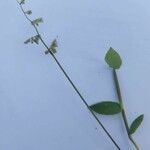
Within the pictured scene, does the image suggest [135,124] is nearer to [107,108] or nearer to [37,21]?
[107,108]

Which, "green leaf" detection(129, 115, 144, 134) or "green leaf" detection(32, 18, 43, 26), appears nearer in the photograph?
"green leaf" detection(129, 115, 144, 134)

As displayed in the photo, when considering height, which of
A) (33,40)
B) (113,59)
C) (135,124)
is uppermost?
(33,40)

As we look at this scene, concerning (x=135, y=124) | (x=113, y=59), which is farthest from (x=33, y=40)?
(x=135, y=124)

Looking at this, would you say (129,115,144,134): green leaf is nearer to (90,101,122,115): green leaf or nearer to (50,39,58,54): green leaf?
(90,101,122,115): green leaf

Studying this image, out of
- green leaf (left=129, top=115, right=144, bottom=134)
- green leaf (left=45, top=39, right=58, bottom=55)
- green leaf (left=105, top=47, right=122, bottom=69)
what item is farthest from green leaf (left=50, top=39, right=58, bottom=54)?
green leaf (left=129, top=115, right=144, bottom=134)

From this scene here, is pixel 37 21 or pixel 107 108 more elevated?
pixel 37 21

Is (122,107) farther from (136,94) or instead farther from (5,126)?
(5,126)

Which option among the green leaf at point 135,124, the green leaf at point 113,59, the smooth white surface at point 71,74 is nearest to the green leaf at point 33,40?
the smooth white surface at point 71,74
